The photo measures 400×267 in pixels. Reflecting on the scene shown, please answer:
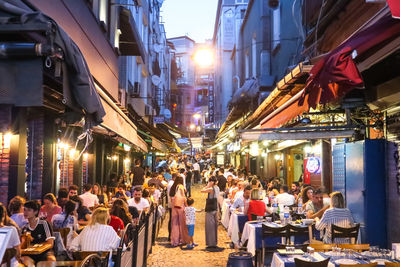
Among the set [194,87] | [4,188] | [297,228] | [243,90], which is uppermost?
[194,87]

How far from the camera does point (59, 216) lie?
306 inches

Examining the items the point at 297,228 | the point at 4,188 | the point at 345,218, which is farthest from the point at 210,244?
the point at 4,188

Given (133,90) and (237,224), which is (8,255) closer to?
(237,224)

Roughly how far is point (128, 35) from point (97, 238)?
1366 cm

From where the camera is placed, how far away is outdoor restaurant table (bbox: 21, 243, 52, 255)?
6039 millimetres

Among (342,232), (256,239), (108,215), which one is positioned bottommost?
(256,239)

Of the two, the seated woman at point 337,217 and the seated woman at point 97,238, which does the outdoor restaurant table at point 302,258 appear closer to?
the seated woman at point 337,217

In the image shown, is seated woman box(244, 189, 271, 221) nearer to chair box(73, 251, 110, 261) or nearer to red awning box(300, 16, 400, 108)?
red awning box(300, 16, 400, 108)

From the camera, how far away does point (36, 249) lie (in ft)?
20.2

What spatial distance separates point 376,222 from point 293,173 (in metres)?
13.4

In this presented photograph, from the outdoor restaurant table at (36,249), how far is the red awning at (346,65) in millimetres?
4669

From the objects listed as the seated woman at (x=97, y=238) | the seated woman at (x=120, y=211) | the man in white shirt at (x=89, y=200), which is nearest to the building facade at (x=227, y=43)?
the man in white shirt at (x=89, y=200)

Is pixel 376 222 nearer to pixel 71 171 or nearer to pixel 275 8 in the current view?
pixel 71 171

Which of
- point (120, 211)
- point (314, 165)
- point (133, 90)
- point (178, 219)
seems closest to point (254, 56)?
point (133, 90)
